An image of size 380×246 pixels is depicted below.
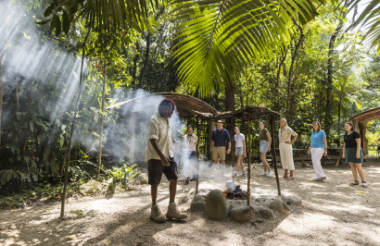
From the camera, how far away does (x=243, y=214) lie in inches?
151

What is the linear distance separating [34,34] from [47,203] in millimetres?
4228

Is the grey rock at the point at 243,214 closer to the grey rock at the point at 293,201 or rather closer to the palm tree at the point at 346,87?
the grey rock at the point at 293,201

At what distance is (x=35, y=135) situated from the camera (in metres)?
5.66

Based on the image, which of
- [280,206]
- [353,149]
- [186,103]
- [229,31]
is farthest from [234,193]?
[186,103]

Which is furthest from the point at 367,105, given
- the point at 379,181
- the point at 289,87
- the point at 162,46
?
the point at 162,46

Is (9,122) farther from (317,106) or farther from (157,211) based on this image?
(317,106)

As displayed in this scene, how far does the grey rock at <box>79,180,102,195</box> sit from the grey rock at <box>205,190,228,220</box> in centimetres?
341

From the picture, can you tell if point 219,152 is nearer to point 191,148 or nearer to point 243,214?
point 191,148

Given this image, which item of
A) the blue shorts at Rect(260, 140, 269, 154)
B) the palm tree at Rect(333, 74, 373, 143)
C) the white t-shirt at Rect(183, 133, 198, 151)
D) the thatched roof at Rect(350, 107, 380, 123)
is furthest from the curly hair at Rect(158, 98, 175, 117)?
the palm tree at Rect(333, 74, 373, 143)

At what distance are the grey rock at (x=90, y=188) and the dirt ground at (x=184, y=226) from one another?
595 mm

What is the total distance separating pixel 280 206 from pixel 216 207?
1.28 meters

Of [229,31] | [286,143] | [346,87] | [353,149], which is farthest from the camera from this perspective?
[346,87]

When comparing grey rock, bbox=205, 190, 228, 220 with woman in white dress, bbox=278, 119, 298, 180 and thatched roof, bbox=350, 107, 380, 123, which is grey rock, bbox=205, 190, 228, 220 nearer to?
woman in white dress, bbox=278, 119, 298, 180

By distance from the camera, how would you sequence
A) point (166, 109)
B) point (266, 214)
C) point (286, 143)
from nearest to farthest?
1. point (166, 109)
2. point (266, 214)
3. point (286, 143)
